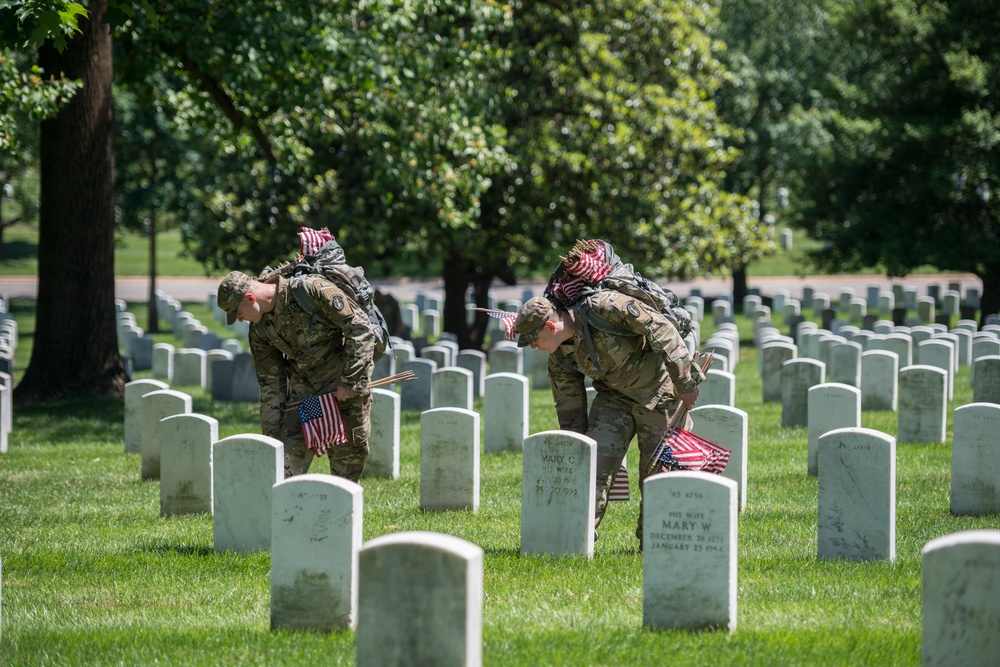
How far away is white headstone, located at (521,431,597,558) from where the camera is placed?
766 centimetres

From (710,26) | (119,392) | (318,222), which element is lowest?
(119,392)

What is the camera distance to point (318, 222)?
21234 mm

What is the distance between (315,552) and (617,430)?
2.50m

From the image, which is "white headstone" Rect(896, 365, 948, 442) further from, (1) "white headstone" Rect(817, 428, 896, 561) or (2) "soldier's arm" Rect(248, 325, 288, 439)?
(2) "soldier's arm" Rect(248, 325, 288, 439)

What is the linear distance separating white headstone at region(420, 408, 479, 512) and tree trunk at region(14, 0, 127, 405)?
806 centimetres

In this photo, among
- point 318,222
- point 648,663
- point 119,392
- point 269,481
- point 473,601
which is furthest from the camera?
point 318,222

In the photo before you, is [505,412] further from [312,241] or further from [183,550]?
[183,550]

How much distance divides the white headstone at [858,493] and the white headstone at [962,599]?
88.3 inches

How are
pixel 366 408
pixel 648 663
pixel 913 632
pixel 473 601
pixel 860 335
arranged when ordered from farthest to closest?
pixel 860 335, pixel 366 408, pixel 913 632, pixel 648 663, pixel 473 601

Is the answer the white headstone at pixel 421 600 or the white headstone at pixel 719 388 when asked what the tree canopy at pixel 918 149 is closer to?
the white headstone at pixel 719 388

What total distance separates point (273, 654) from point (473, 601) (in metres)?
1.35

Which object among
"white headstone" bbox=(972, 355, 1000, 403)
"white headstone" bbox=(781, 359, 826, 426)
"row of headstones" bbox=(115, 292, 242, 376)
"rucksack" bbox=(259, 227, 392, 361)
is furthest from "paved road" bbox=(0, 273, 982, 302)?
"rucksack" bbox=(259, 227, 392, 361)

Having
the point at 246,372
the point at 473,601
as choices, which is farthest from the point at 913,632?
the point at 246,372

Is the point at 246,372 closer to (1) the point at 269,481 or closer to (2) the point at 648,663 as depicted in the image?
(1) the point at 269,481
